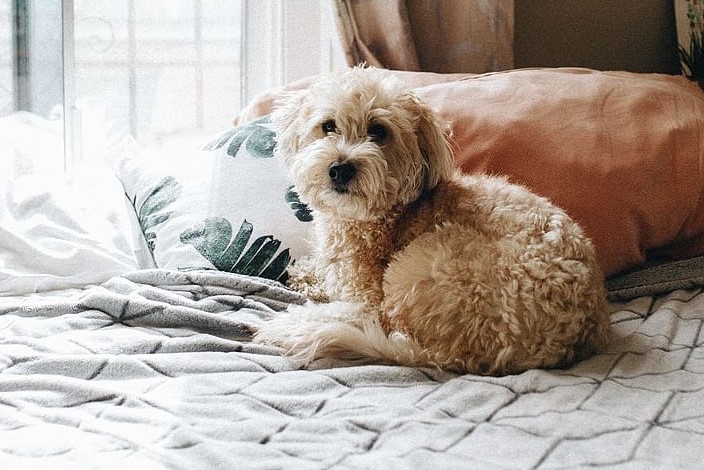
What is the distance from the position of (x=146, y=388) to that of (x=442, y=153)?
2.62 feet

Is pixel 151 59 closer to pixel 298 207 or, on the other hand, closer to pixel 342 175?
pixel 298 207

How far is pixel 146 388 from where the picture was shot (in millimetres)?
1473

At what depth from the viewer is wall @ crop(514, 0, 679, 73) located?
3.08 metres

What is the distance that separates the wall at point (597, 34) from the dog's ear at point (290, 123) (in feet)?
4.37

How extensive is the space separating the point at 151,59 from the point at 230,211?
1.30 m

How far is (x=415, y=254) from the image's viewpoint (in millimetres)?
1786

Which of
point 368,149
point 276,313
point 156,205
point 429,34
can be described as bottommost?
point 276,313

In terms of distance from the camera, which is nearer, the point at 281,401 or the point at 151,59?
the point at 281,401

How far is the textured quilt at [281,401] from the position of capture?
1.23m

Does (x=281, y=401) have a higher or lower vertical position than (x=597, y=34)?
lower

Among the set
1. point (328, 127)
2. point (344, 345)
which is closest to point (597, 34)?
point (328, 127)

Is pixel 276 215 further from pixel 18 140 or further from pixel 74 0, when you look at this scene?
pixel 74 0

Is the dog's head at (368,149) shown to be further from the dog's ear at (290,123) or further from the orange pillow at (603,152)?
the orange pillow at (603,152)

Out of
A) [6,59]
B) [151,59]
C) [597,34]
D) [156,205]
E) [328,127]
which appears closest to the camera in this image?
[328,127]
